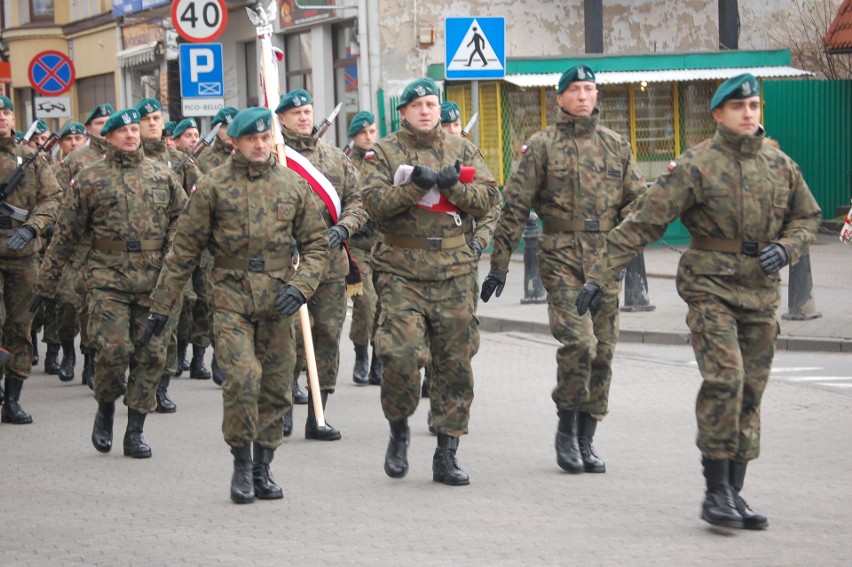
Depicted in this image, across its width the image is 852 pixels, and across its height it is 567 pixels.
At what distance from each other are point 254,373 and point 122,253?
6.95 ft

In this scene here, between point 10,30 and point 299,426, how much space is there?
34.9m

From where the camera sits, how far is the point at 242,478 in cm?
796

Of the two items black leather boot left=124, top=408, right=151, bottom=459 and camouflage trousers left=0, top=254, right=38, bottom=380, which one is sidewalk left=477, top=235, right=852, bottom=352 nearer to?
camouflage trousers left=0, top=254, right=38, bottom=380

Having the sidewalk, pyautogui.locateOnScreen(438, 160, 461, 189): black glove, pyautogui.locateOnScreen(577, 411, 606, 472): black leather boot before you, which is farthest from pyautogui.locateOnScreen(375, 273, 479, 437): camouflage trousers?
the sidewalk

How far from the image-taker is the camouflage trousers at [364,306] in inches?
481

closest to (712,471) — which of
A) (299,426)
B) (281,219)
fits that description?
(281,219)

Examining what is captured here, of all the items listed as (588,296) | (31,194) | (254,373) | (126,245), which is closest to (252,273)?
(254,373)

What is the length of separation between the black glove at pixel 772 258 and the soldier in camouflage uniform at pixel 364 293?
551 cm

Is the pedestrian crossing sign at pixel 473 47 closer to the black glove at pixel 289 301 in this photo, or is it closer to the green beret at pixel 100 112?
the green beret at pixel 100 112

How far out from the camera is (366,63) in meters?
25.6

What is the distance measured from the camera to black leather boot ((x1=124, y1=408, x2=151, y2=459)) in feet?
31.0

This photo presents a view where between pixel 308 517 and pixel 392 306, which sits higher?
pixel 392 306

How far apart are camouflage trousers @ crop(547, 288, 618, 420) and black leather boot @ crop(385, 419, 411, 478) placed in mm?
841

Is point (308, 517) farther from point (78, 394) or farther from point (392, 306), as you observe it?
point (78, 394)
